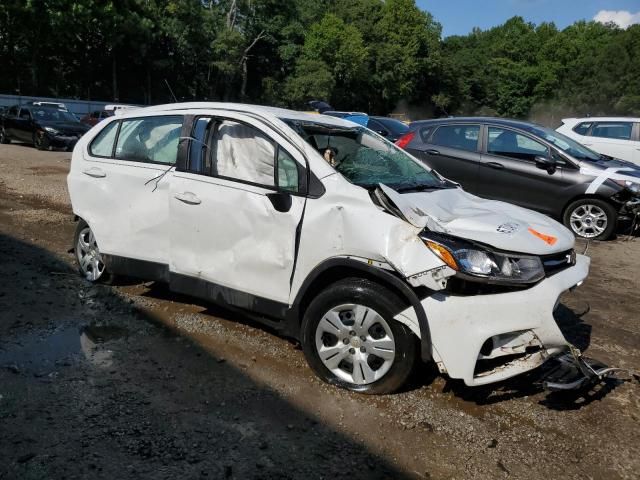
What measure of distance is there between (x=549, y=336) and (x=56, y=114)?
1964 centimetres

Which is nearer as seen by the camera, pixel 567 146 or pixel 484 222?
pixel 484 222

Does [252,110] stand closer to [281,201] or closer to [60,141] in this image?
[281,201]

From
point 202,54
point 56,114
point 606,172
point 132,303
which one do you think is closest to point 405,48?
point 202,54

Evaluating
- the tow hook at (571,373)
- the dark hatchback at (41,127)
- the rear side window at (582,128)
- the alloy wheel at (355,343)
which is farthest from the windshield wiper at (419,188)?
the dark hatchback at (41,127)

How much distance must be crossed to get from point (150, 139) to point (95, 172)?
2.15 feet

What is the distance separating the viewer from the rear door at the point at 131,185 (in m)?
4.46

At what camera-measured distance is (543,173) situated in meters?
8.33

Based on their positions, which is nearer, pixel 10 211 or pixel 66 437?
pixel 66 437

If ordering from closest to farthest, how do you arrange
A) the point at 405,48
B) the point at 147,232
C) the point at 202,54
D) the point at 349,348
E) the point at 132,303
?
the point at 349,348, the point at 147,232, the point at 132,303, the point at 202,54, the point at 405,48

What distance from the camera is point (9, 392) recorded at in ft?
11.2

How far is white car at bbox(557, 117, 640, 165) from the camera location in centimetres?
1155

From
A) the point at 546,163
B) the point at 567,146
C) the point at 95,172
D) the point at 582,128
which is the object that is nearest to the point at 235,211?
the point at 95,172

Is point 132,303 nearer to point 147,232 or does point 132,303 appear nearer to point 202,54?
point 147,232

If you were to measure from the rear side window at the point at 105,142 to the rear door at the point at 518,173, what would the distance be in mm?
5673
